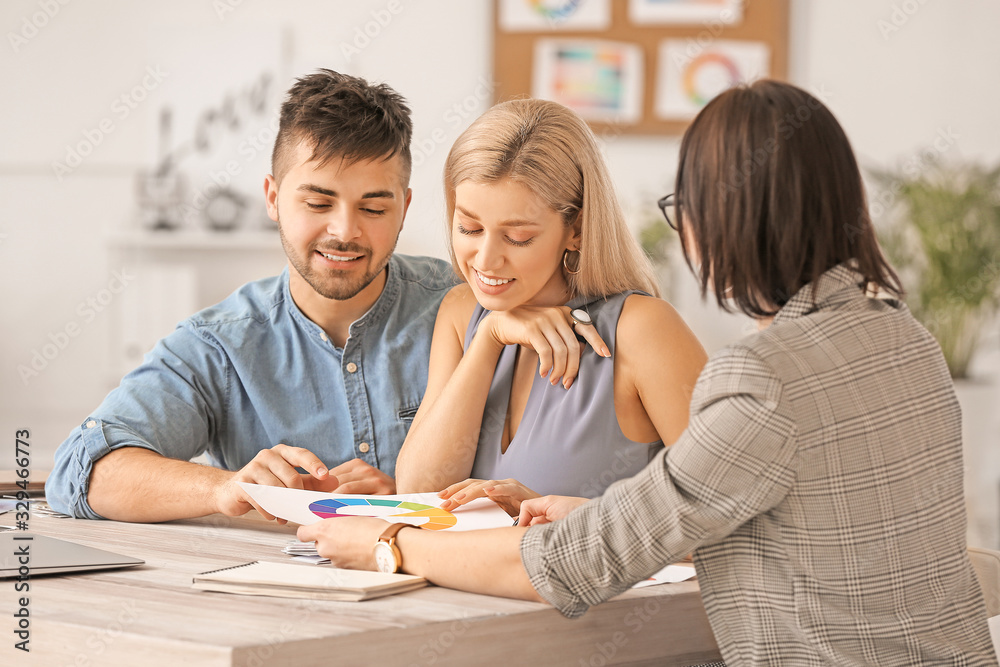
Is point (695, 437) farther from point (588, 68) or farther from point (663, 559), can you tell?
point (588, 68)

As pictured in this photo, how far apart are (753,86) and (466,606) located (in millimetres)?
571

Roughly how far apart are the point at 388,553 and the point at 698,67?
317 centimetres

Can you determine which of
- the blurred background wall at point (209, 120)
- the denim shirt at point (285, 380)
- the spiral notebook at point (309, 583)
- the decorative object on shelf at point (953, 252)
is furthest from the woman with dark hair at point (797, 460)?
the blurred background wall at point (209, 120)

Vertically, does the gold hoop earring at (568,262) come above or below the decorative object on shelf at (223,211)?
above

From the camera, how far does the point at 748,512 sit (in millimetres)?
798

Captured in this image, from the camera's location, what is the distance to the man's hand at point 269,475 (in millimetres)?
1212

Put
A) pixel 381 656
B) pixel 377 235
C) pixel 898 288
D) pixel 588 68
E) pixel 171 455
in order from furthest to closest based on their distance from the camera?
pixel 588 68, pixel 377 235, pixel 171 455, pixel 898 288, pixel 381 656

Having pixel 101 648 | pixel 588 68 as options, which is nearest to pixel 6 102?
pixel 588 68

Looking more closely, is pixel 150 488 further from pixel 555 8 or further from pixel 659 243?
pixel 555 8

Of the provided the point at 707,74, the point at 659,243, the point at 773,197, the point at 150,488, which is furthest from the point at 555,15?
the point at 773,197

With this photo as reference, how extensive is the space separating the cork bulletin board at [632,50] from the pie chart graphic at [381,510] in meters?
2.76

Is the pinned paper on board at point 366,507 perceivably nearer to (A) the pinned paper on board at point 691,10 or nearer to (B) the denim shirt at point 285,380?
(B) the denim shirt at point 285,380

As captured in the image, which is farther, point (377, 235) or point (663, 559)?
point (377, 235)

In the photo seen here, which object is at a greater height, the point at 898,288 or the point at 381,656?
the point at 898,288
